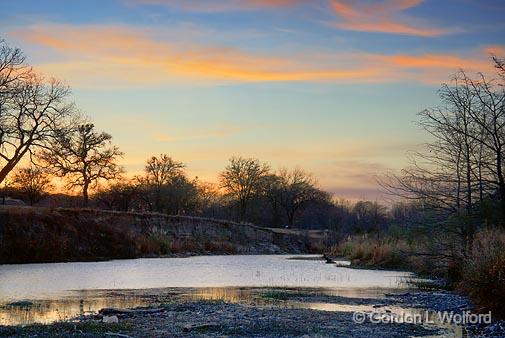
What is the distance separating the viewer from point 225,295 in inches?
965

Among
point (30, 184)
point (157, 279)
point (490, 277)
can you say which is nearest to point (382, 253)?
point (157, 279)

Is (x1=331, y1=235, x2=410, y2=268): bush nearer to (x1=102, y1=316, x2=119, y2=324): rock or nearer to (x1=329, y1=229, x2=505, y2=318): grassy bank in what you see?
(x1=329, y1=229, x2=505, y2=318): grassy bank

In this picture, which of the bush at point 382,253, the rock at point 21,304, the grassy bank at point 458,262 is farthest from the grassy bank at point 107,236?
the rock at point 21,304

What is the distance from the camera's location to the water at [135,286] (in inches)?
787

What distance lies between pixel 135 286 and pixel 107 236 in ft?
90.5

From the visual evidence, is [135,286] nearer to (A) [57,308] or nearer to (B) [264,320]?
(A) [57,308]

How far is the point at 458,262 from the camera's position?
2833cm

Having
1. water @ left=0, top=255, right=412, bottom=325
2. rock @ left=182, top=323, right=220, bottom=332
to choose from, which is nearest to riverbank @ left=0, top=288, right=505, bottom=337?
rock @ left=182, top=323, right=220, bottom=332

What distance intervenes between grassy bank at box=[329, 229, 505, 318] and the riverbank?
0.96 metres

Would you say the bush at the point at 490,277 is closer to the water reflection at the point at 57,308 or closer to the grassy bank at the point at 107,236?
the water reflection at the point at 57,308

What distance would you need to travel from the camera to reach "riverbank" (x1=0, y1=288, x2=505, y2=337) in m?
14.8

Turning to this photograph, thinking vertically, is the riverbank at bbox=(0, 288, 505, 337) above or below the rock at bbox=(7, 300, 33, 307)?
above

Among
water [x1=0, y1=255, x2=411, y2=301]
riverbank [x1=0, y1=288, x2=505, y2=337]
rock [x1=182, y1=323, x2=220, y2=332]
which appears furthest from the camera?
water [x1=0, y1=255, x2=411, y2=301]

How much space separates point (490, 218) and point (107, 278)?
18.0 meters
